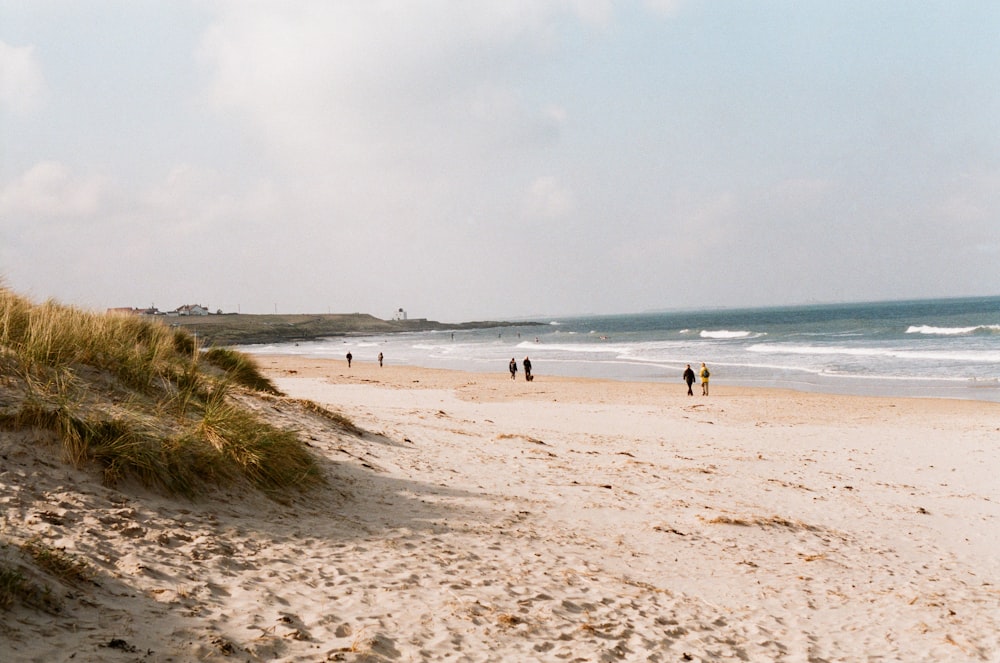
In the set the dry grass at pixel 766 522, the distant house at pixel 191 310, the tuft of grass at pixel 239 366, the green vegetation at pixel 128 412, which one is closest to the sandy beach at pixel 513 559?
the dry grass at pixel 766 522

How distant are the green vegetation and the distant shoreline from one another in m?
79.9

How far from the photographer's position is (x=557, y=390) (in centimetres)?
2838

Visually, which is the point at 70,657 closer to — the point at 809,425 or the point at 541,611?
the point at 541,611

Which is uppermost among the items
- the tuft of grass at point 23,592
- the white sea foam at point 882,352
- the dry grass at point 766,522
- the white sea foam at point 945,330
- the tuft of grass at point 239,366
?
the tuft of grass at point 239,366

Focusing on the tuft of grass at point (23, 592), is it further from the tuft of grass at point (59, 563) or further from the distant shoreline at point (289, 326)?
the distant shoreline at point (289, 326)

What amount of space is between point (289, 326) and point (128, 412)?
413 feet

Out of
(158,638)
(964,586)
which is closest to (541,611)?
(158,638)

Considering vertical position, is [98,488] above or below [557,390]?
above

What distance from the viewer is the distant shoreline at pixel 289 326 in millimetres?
103688

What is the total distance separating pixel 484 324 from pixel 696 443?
17370 centimetres

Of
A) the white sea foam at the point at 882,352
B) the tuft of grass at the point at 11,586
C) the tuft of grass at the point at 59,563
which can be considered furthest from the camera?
the white sea foam at the point at 882,352

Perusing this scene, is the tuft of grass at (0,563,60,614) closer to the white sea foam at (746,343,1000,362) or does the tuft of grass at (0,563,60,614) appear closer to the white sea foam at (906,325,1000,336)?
the white sea foam at (746,343,1000,362)

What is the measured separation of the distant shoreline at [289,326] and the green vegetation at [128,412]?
79.9 meters

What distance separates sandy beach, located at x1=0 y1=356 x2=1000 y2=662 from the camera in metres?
4.06
